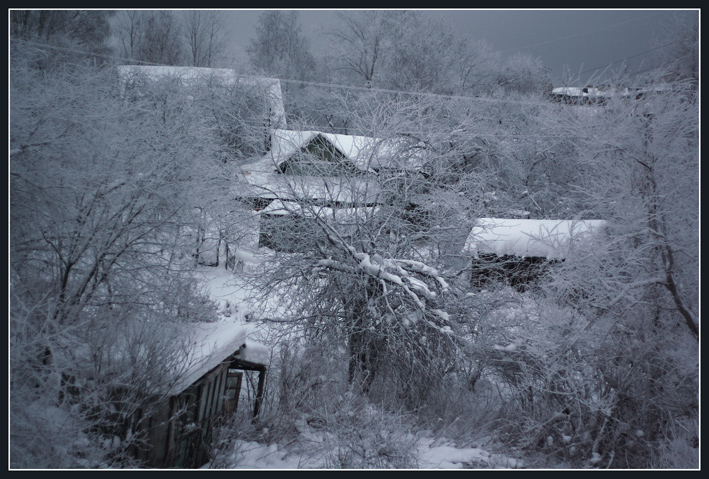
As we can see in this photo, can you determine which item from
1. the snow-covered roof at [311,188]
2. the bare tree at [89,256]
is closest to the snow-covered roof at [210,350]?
the bare tree at [89,256]

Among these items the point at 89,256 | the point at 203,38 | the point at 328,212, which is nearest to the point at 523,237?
the point at 328,212

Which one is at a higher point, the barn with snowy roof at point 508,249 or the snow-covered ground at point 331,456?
the barn with snowy roof at point 508,249

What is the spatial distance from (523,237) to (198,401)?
6518 mm

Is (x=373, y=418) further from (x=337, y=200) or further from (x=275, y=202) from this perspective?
(x=275, y=202)

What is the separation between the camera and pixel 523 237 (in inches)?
325

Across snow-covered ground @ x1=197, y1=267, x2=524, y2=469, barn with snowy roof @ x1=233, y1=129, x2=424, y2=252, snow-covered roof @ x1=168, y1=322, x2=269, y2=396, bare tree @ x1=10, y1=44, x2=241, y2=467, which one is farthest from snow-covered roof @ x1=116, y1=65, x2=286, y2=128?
snow-covered ground @ x1=197, y1=267, x2=524, y2=469

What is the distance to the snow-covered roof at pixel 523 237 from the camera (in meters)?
5.55

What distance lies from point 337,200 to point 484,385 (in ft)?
13.0

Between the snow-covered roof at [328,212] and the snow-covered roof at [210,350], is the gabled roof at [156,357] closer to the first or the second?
the snow-covered roof at [210,350]

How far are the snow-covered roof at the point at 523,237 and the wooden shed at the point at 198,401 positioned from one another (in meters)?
4.08

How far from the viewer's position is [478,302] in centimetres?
716

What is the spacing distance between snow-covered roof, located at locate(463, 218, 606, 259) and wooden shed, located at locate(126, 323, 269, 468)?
4080 mm

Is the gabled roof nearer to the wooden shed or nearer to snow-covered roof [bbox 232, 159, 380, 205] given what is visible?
the wooden shed

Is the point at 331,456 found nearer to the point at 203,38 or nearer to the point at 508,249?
the point at 508,249
